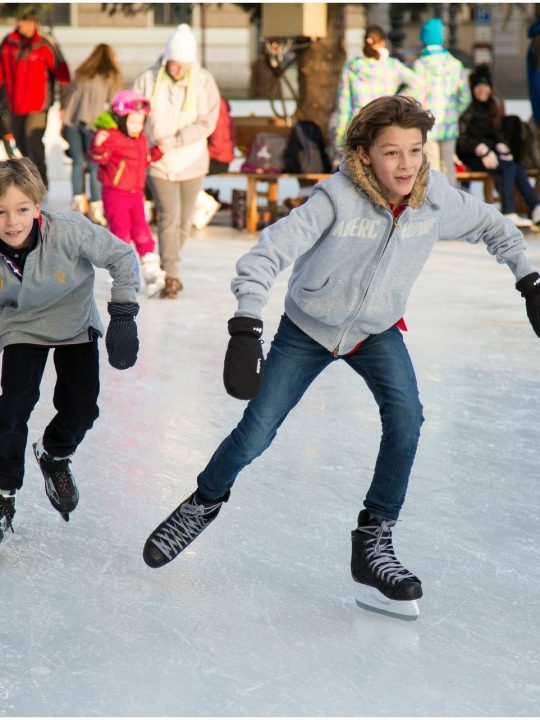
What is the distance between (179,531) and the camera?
9.90 ft

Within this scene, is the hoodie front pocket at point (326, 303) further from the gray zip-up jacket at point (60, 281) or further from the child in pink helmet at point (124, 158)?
the child in pink helmet at point (124, 158)

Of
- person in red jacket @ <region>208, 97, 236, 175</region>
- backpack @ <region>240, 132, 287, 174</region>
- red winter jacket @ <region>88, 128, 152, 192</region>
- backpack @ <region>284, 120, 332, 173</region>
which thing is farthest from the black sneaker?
backpack @ <region>240, 132, 287, 174</region>

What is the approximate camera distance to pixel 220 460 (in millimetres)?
2957

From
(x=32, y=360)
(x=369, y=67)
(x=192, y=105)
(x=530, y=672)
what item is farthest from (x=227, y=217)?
(x=530, y=672)

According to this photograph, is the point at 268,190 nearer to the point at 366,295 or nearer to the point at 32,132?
the point at 32,132

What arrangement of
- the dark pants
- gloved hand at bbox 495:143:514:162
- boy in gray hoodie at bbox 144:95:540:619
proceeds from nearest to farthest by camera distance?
1. boy in gray hoodie at bbox 144:95:540:619
2. gloved hand at bbox 495:143:514:162
3. the dark pants

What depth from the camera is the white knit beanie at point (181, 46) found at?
7.06m

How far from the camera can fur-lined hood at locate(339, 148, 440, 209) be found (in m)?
2.75

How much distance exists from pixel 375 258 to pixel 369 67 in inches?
276

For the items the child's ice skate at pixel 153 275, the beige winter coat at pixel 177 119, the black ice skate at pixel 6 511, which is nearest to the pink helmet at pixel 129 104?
the beige winter coat at pixel 177 119

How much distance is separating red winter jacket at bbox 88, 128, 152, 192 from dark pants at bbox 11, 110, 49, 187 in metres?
4.13

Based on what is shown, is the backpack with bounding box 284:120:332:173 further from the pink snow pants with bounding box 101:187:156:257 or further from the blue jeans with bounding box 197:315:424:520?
the blue jeans with bounding box 197:315:424:520

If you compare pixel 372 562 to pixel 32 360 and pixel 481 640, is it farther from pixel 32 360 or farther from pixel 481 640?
pixel 32 360

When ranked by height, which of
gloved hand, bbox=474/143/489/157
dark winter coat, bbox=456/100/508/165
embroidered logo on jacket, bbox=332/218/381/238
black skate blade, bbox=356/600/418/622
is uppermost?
embroidered logo on jacket, bbox=332/218/381/238
